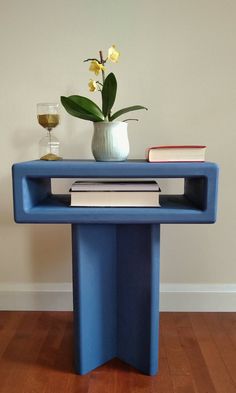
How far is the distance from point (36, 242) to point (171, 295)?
70cm

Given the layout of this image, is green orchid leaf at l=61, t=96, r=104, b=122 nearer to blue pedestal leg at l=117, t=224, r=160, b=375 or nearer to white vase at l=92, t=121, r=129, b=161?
white vase at l=92, t=121, r=129, b=161

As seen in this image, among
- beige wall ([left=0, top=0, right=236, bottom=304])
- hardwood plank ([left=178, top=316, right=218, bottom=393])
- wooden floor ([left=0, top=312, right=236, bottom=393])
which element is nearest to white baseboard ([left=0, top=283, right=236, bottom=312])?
wooden floor ([left=0, top=312, right=236, bottom=393])

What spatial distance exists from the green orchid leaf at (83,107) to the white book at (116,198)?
25 centimetres

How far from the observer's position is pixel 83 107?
1.00m

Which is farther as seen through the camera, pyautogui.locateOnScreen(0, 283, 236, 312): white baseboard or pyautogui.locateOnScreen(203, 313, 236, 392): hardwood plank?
pyautogui.locateOnScreen(0, 283, 236, 312): white baseboard

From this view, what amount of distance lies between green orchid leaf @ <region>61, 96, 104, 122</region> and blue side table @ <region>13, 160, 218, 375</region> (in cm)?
16

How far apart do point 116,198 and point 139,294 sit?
361 millimetres

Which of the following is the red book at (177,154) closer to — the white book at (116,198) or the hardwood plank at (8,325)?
the white book at (116,198)

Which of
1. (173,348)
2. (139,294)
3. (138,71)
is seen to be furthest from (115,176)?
(173,348)

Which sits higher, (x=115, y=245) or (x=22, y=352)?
(x=115, y=245)

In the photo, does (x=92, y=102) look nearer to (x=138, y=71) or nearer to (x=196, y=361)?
(x=138, y=71)

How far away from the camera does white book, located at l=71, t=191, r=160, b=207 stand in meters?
0.95

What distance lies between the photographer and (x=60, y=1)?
133cm

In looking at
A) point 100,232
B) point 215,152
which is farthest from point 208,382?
point 215,152
